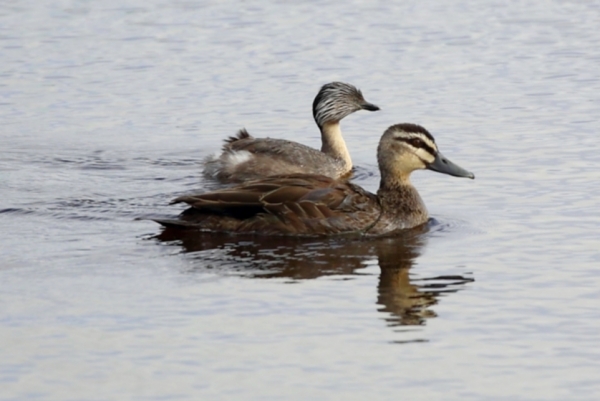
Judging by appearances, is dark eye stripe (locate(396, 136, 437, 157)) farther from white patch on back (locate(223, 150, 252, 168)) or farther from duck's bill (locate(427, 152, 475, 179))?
white patch on back (locate(223, 150, 252, 168))

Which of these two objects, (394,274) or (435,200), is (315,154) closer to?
(435,200)

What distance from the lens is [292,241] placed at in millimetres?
12273

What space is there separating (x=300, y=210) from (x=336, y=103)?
5.02 metres

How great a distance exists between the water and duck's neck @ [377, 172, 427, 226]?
26 cm

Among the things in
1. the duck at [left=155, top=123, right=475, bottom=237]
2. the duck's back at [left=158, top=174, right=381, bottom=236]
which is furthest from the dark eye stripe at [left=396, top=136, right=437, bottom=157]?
the duck's back at [left=158, top=174, right=381, bottom=236]

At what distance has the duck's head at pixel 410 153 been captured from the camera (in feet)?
43.0

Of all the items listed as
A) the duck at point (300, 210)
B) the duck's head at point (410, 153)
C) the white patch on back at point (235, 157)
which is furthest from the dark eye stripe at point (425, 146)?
the white patch on back at point (235, 157)

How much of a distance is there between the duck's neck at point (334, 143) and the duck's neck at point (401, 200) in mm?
3293

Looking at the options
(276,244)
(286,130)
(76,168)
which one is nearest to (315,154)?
(286,130)

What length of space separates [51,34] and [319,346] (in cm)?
1488

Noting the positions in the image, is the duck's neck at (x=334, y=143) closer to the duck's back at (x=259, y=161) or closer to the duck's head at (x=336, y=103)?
the duck's head at (x=336, y=103)

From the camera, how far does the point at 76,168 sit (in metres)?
15.9

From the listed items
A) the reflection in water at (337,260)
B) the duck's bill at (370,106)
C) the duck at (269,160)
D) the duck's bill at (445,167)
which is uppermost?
the duck's bill at (370,106)

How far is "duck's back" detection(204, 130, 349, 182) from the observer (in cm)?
1586
